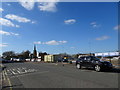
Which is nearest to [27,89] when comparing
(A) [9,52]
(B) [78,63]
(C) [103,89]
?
(C) [103,89]

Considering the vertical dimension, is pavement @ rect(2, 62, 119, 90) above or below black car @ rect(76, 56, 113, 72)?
below

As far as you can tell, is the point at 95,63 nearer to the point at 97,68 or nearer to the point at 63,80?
the point at 97,68

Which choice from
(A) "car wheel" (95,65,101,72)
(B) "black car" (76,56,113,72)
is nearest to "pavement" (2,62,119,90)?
(A) "car wheel" (95,65,101,72)

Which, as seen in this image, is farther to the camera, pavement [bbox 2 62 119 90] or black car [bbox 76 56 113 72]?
black car [bbox 76 56 113 72]

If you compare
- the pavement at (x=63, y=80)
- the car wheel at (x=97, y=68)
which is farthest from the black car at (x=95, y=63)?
the pavement at (x=63, y=80)

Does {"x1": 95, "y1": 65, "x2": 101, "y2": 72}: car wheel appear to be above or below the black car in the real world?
below

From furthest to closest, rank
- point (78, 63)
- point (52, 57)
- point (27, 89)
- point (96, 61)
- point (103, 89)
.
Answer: point (52, 57) < point (78, 63) < point (96, 61) < point (27, 89) < point (103, 89)

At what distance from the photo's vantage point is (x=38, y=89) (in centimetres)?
712

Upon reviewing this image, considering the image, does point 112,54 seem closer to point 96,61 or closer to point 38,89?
point 96,61

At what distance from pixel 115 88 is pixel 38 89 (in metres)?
4.06

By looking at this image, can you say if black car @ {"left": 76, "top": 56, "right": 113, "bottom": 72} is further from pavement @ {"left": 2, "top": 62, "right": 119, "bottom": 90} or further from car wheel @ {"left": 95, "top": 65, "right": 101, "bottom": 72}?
pavement @ {"left": 2, "top": 62, "right": 119, "bottom": 90}

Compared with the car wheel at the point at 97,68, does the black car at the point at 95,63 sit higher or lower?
higher

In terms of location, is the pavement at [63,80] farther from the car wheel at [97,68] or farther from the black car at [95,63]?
the black car at [95,63]

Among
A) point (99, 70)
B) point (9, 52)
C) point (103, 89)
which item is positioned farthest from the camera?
point (9, 52)
